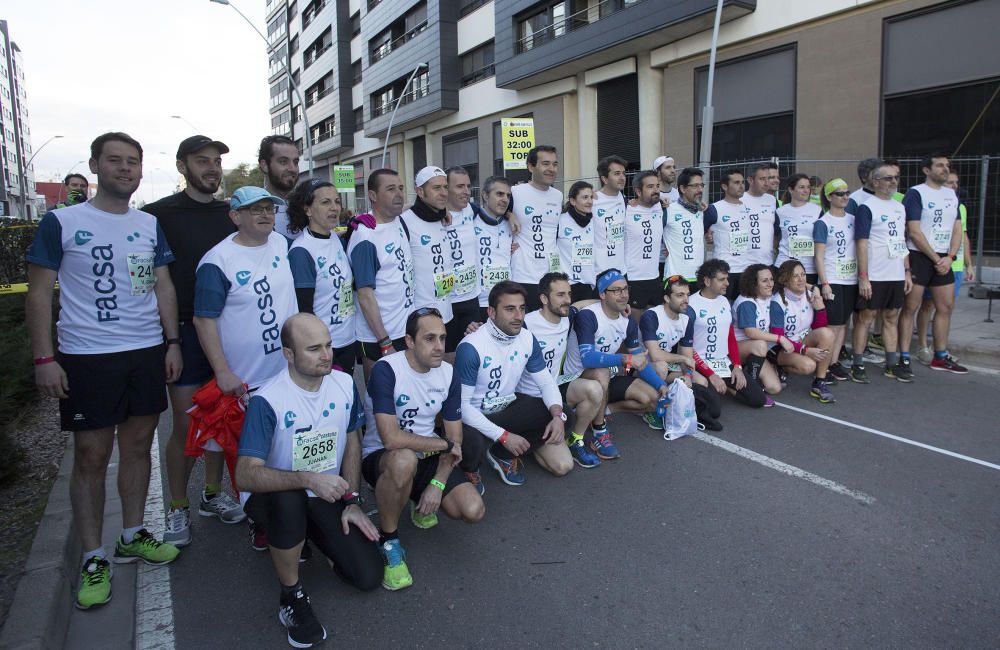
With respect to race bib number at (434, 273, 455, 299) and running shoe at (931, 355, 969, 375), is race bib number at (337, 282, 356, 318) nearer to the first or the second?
race bib number at (434, 273, 455, 299)

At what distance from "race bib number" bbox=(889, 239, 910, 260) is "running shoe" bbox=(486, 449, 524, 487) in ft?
15.8

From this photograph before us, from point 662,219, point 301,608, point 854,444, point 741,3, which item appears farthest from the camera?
point 741,3

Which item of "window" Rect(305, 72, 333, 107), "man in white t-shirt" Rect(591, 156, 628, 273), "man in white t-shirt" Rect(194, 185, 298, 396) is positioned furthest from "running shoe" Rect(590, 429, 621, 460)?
"window" Rect(305, 72, 333, 107)

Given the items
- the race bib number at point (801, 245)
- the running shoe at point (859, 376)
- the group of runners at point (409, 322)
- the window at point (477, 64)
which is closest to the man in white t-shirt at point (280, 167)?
the group of runners at point (409, 322)

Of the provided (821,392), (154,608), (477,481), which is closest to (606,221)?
(821,392)

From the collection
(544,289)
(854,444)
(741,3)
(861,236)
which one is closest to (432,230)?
(544,289)

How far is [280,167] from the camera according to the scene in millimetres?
4414

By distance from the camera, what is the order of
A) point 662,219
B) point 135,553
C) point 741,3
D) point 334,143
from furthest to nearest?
1. point 334,143
2. point 741,3
3. point 662,219
4. point 135,553

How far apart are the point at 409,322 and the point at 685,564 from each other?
2.03m

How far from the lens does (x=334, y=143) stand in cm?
4322

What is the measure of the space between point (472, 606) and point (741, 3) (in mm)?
16399

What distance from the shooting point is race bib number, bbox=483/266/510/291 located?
5648mm

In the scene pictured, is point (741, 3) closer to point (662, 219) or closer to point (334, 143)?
point (662, 219)

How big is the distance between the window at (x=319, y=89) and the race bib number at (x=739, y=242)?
42476mm
